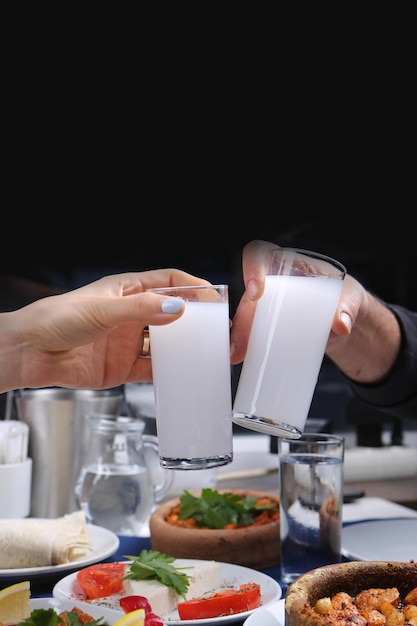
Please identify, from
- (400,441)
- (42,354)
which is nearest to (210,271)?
(400,441)

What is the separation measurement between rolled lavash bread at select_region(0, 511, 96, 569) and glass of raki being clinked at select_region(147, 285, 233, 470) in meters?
0.40

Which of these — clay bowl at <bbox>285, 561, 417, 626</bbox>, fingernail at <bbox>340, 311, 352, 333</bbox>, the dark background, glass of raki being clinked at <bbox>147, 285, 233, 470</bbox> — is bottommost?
clay bowl at <bbox>285, 561, 417, 626</bbox>

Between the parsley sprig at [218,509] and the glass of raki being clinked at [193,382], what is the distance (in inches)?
14.9

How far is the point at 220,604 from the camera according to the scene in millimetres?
1187

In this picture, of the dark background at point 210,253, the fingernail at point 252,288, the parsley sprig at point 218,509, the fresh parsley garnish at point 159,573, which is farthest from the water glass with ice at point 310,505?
the dark background at point 210,253

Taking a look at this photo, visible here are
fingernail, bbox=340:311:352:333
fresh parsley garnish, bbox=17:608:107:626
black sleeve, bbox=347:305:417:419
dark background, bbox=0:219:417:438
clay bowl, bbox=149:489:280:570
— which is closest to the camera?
fresh parsley garnish, bbox=17:608:107:626

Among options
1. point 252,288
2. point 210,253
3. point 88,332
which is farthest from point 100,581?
point 210,253

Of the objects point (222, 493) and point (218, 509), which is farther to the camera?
point (222, 493)

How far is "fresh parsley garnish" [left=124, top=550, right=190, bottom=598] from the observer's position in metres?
1.22

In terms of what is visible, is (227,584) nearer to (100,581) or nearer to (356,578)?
(100,581)

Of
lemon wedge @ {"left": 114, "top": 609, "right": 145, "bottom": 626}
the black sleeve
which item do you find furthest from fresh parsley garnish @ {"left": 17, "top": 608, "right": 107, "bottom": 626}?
the black sleeve

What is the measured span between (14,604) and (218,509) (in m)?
0.56

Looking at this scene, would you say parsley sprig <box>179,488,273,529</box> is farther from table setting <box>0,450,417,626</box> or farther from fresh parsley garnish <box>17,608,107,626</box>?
fresh parsley garnish <box>17,608,107,626</box>

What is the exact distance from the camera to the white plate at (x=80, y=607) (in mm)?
1038
